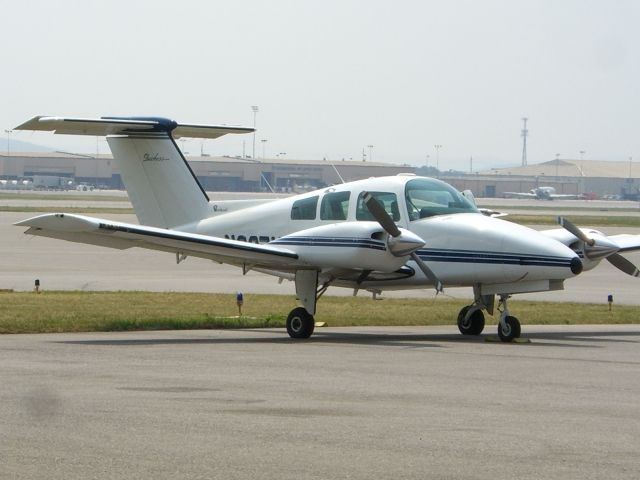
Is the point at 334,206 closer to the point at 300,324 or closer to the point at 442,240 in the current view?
the point at 442,240

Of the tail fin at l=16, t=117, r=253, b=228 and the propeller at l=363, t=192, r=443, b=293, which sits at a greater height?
the tail fin at l=16, t=117, r=253, b=228

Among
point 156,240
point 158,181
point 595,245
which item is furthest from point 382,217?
point 158,181

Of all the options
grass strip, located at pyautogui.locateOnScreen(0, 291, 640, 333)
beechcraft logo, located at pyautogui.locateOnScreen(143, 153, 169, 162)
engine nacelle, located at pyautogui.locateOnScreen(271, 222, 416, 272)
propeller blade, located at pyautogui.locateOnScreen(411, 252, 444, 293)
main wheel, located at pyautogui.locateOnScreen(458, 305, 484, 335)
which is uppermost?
beechcraft logo, located at pyautogui.locateOnScreen(143, 153, 169, 162)

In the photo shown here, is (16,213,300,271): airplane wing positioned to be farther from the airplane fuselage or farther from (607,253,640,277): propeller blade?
(607,253,640,277): propeller blade

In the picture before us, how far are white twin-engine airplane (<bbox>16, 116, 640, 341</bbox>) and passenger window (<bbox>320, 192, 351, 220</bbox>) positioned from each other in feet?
0.06

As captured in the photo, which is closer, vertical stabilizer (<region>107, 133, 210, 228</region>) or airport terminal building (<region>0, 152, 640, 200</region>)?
vertical stabilizer (<region>107, 133, 210, 228</region>)

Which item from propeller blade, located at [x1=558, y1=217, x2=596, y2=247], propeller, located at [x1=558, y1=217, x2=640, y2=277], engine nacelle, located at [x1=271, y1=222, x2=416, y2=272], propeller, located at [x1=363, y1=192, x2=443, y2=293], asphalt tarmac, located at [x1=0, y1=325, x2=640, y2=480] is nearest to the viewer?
asphalt tarmac, located at [x1=0, y1=325, x2=640, y2=480]

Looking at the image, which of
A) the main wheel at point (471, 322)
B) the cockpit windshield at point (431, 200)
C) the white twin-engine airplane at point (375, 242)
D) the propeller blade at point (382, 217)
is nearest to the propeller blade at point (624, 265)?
the white twin-engine airplane at point (375, 242)

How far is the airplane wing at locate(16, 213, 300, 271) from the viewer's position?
19.2 metres

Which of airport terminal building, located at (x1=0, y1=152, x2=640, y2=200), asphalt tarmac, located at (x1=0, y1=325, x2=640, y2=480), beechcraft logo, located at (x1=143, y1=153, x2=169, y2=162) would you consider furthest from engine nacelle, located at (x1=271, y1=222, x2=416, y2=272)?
airport terminal building, located at (x1=0, y1=152, x2=640, y2=200)

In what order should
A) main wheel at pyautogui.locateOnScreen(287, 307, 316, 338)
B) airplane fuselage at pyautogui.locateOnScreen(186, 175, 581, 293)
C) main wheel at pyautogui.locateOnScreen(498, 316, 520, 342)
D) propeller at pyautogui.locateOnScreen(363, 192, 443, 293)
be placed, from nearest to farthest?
propeller at pyautogui.locateOnScreen(363, 192, 443, 293), airplane fuselage at pyautogui.locateOnScreen(186, 175, 581, 293), main wheel at pyautogui.locateOnScreen(498, 316, 520, 342), main wheel at pyautogui.locateOnScreen(287, 307, 316, 338)

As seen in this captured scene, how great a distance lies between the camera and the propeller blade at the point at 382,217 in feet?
65.1

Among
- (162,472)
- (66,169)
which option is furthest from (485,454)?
(66,169)

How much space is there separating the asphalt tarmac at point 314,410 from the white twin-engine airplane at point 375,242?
157cm
